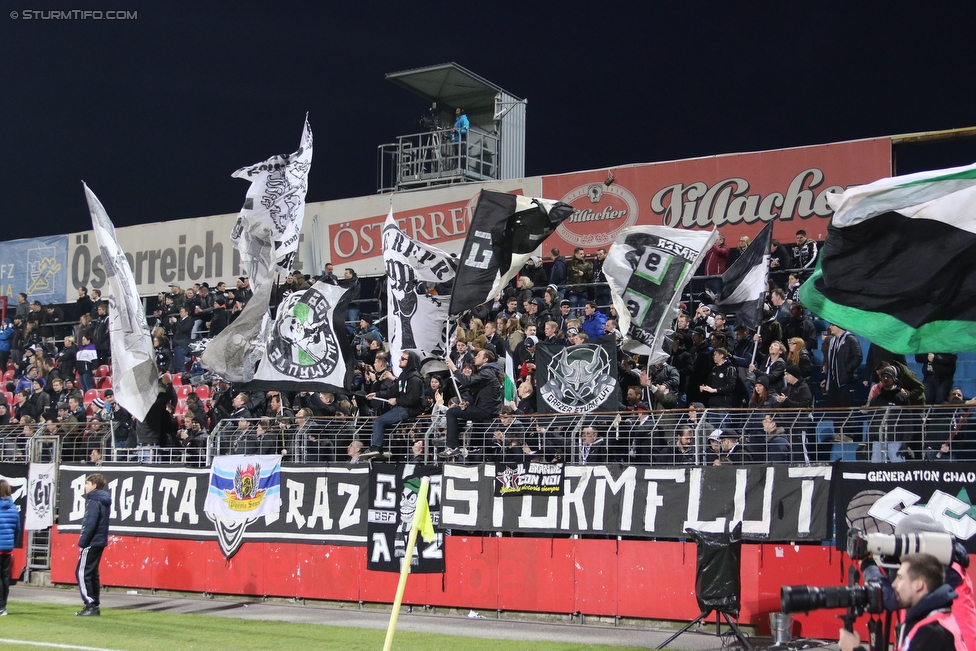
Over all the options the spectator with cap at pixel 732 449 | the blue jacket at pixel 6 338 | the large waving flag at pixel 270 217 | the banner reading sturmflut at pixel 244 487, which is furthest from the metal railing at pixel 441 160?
the spectator with cap at pixel 732 449

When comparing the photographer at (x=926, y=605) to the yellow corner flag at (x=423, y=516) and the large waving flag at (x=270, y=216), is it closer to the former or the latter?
the yellow corner flag at (x=423, y=516)

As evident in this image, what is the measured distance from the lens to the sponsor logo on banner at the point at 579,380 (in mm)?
14570

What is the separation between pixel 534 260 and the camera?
71.3ft

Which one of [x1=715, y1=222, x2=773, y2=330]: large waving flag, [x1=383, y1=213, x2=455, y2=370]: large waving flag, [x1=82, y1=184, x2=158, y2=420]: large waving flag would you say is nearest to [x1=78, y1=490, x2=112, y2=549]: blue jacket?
[x1=82, y1=184, x2=158, y2=420]: large waving flag

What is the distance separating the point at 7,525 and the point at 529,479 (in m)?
7.81

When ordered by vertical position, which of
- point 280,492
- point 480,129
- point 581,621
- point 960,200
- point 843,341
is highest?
point 480,129

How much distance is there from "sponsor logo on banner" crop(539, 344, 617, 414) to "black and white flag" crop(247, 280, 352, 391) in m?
3.86

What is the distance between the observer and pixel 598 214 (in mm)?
25656

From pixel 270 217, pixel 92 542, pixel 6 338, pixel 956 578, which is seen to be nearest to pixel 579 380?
pixel 270 217

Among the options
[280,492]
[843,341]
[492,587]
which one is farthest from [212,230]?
[843,341]

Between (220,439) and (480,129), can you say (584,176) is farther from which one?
(220,439)

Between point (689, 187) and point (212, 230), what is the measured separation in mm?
15025

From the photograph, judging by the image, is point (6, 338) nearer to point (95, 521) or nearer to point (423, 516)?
point (95, 521)

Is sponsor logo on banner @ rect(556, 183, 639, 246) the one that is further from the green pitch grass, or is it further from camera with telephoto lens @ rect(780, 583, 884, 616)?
camera with telephoto lens @ rect(780, 583, 884, 616)
